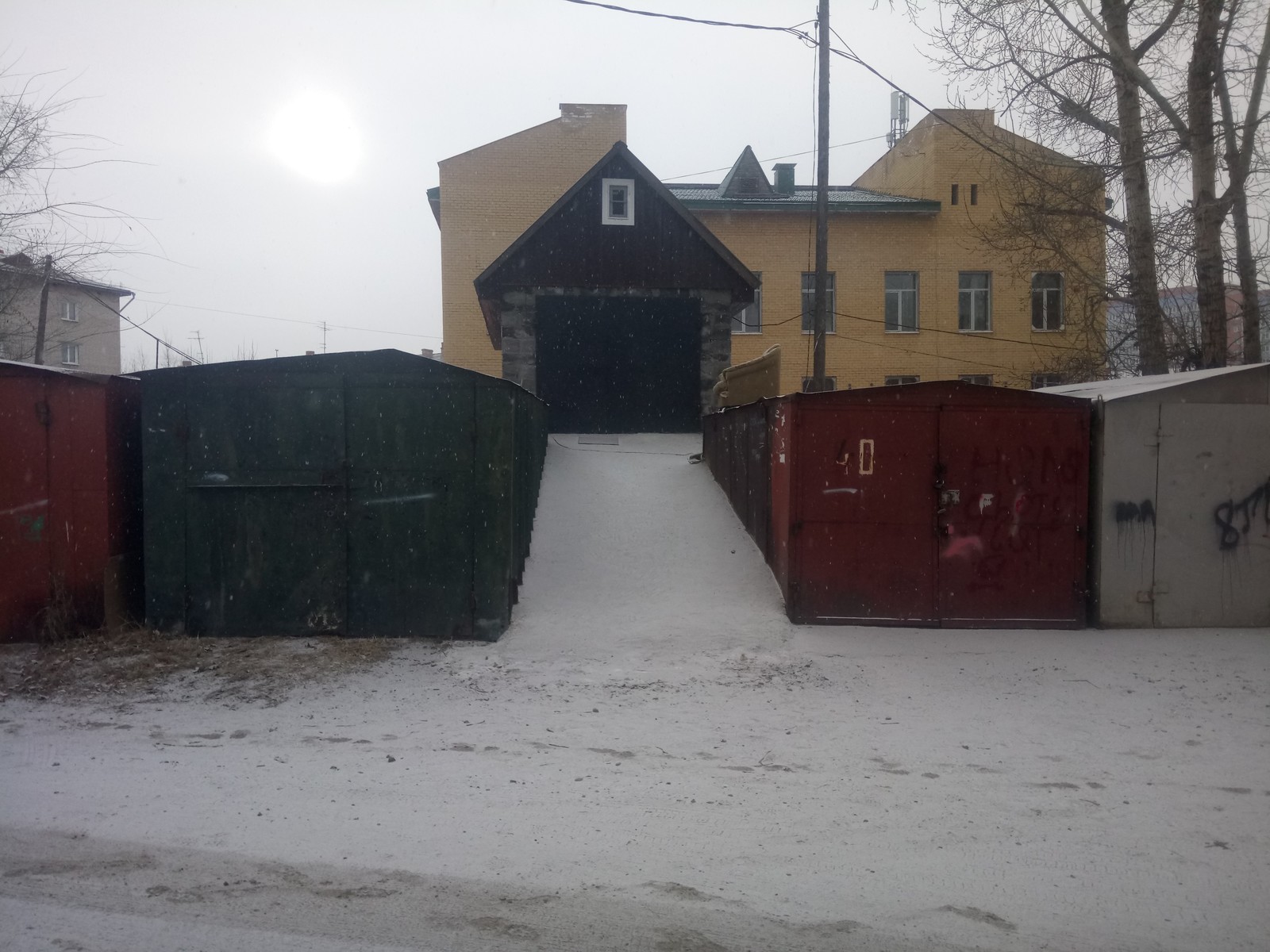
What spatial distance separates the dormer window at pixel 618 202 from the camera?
1962cm

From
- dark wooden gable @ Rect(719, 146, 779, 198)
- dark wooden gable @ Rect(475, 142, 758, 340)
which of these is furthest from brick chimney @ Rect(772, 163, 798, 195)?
dark wooden gable @ Rect(475, 142, 758, 340)

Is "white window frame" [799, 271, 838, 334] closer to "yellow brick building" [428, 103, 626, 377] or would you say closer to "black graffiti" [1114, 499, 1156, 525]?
"yellow brick building" [428, 103, 626, 377]

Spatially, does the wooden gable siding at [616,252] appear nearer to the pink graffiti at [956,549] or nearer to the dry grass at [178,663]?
the pink graffiti at [956,549]

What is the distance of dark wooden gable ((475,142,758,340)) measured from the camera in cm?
1942

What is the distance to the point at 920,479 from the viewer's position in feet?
29.3

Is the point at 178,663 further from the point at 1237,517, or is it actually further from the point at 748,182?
the point at 748,182

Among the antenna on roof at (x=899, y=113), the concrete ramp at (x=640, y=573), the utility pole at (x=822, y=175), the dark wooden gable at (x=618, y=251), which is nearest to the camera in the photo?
the concrete ramp at (x=640, y=573)

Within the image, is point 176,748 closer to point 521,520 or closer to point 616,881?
point 616,881

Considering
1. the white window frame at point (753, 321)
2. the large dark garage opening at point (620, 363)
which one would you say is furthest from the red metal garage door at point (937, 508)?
the white window frame at point (753, 321)

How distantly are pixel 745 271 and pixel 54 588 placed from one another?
14451 millimetres

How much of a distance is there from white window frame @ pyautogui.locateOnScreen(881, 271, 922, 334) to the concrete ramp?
57.6 feet

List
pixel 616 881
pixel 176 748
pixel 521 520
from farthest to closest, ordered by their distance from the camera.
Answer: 1. pixel 521 520
2. pixel 176 748
3. pixel 616 881

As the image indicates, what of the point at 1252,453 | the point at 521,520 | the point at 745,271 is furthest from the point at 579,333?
the point at 1252,453

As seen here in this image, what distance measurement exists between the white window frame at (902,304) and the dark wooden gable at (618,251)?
38.7 feet
